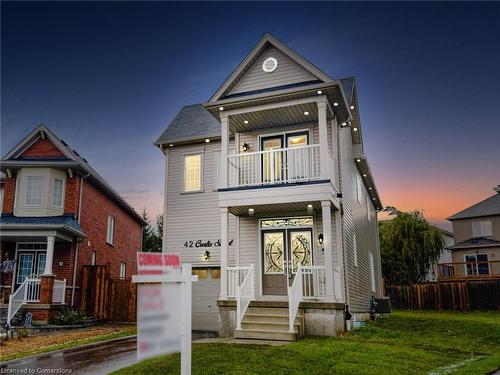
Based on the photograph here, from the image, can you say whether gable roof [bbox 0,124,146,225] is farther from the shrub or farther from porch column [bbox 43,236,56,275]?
the shrub

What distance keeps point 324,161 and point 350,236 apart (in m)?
4.18

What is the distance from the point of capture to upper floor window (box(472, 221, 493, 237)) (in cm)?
3331

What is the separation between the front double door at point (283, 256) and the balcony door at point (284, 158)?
184cm

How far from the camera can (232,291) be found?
13102 mm

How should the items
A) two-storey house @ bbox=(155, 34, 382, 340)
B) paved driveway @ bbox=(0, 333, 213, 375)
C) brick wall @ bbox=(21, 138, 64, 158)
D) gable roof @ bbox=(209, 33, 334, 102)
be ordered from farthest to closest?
brick wall @ bbox=(21, 138, 64, 158)
gable roof @ bbox=(209, 33, 334, 102)
two-storey house @ bbox=(155, 34, 382, 340)
paved driveway @ bbox=(0, 333, 213, 375)

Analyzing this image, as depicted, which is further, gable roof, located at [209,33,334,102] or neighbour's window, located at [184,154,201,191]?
neighbour's window, located at [184,154,201,191]

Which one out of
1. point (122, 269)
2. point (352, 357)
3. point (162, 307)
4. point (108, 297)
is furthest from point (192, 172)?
point (162, 307)

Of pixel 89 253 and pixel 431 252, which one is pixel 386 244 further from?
pixel 89 253

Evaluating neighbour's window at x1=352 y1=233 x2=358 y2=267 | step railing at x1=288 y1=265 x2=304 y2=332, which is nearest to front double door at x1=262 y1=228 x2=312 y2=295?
step railing at x1=288 y1=265 x2=304 y2=332

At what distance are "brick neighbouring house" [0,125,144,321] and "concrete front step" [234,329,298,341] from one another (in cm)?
927

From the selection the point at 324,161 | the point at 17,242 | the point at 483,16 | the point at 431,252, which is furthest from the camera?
the point at 431,252

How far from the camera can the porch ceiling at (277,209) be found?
13.6m

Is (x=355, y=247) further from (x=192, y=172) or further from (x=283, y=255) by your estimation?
(x=192, y=172)

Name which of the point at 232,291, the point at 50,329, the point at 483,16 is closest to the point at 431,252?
the point at 483,16
